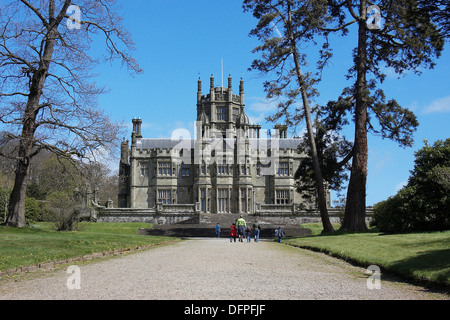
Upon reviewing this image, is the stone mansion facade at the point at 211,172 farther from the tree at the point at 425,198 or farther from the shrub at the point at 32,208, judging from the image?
the tree at the point at 425,198

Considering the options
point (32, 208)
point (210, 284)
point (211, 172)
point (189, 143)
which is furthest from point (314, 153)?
point (189, 143)

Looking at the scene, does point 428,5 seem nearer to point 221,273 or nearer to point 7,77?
point 221,273

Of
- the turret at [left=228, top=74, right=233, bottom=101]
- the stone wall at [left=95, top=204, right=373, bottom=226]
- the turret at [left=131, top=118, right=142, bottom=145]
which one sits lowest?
the stone wall at [left=95, top=204, right=373, bottom=226]

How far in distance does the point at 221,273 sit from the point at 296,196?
149ft

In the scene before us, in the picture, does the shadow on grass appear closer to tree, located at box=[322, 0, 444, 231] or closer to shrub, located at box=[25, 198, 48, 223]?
tree, located at box=[322, 0, 444, 231]

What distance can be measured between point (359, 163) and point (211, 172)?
3168 cm

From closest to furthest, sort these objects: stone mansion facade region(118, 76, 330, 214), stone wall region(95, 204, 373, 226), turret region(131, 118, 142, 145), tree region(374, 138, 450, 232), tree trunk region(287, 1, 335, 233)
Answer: tree region(374, 138, 450, 232)
tree trunk region(287, 1, 335, 233)
stone wall region(95, 204, 373, 226)
stone mansion facade region(118, 76, 330, 214)
turret region(131, 118, 142, 145)

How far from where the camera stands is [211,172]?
51.7 metres

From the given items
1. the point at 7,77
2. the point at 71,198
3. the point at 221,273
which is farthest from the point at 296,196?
the point at 221,273

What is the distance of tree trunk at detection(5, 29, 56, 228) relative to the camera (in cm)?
1795

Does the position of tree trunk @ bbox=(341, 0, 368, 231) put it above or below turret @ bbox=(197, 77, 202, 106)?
below

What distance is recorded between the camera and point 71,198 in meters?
28.0

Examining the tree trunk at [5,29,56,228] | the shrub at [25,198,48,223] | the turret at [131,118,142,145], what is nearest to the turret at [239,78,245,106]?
the turret at [131,118,142,145]

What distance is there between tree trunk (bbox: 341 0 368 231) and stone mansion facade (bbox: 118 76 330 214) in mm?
27957
